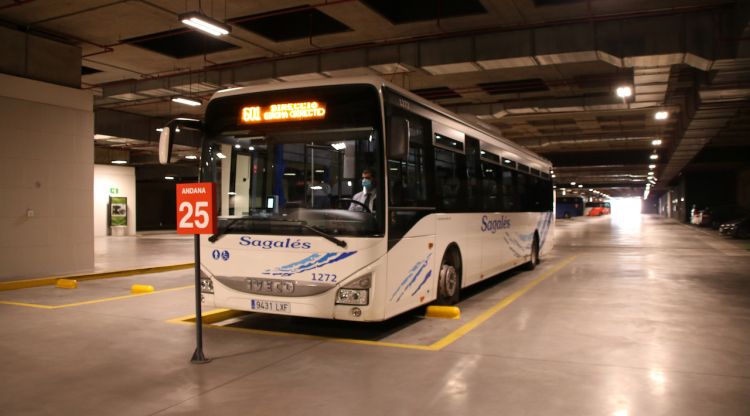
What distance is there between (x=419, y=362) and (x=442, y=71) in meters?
9.33

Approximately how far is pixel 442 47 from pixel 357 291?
27.8 feet

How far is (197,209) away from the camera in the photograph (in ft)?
19.7

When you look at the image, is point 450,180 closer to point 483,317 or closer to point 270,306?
point 483,317

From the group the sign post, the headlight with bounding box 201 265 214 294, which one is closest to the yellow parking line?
the sign post

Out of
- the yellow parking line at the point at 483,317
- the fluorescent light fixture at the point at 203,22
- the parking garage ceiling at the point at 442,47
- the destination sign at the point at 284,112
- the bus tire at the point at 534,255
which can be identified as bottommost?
the yellow parking line at the point at 483,317

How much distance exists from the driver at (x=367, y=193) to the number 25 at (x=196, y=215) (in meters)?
1.66

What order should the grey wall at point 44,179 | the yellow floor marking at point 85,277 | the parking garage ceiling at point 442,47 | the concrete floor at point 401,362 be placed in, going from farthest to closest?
the grey wall at point 44,179 < the parking garage ceiling at point 442,47 < the yellow floor marking at point 85,277 < the concrete floor at point 401,362

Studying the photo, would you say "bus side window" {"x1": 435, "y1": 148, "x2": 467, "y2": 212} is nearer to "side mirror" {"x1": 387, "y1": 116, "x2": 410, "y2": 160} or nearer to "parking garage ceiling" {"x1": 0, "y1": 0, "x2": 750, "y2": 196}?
"side mirror" {"x1": 387, "y1": 116, "x2": 410, "y2": 160}

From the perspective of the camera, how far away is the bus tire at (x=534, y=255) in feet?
48.8

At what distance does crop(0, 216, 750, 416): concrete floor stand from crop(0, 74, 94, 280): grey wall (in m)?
3.62

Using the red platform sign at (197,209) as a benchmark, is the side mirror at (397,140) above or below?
above

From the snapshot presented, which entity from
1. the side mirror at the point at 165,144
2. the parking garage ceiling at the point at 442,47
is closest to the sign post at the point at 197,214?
the side mirror at the point at 165,144

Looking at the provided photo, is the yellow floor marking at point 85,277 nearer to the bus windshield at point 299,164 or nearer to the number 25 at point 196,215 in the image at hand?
Result: the bus windshield at point 299,164

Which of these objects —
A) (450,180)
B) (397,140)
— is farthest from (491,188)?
(397,140)
